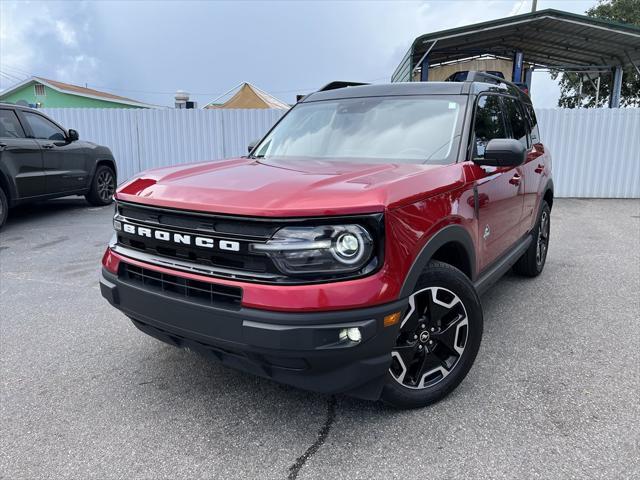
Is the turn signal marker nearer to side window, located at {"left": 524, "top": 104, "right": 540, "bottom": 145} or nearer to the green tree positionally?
side window, located at {"left": 524, "top": 104, "right": 540, "bottom": 145}

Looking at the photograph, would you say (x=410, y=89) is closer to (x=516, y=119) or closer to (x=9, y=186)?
(x=516, y=119)

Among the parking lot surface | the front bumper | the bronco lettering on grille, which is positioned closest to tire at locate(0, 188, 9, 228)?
the parking lot surface

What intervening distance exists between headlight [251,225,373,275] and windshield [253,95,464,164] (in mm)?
1091

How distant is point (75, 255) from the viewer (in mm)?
6270

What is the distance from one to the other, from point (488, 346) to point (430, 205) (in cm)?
155

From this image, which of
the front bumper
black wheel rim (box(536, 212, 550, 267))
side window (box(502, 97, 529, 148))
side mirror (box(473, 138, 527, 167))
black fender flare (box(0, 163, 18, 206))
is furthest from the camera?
black fender flare (box(0, 163, 18, 206))

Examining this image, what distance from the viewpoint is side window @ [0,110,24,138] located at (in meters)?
7.45

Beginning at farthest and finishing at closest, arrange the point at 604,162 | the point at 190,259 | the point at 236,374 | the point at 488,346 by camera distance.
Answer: the point at 604,162
the point at 488,346
the point at 236,374
the point at 190,259

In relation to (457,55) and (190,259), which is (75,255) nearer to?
(190,259)

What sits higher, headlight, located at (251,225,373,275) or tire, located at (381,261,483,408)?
headlight, located at (251,225,373,275)

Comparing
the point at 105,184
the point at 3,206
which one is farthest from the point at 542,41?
the point at 3,206

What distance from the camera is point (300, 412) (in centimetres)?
273

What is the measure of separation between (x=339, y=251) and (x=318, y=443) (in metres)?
1.02

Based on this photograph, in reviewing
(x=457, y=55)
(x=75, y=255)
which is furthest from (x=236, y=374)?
(x=457, y=55)
